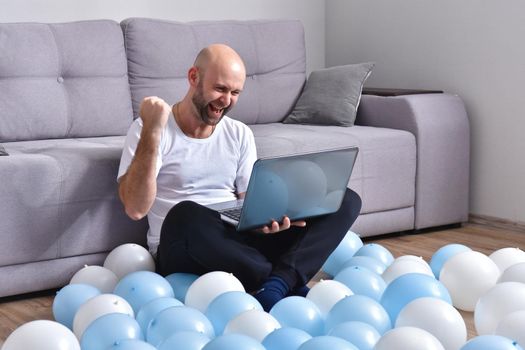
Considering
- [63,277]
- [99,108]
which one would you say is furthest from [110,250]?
[99,108]

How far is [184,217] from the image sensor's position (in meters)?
2.90

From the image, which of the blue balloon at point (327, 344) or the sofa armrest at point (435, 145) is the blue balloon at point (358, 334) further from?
the sofa armrest at point (435, 145)

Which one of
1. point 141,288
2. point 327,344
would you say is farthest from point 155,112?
point 327,344

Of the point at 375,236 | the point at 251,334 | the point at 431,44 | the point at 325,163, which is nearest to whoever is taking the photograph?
the point at 251,334

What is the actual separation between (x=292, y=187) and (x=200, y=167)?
16.5 inches

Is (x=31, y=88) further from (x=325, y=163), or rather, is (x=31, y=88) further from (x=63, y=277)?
(x=325, y=163)

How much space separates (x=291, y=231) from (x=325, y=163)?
311 millimetres

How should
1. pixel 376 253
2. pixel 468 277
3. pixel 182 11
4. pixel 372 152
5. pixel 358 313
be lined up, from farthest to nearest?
pixel 182 11
pixel 372 152
pixel 376 253
pixel 468 277
pixel 358 313

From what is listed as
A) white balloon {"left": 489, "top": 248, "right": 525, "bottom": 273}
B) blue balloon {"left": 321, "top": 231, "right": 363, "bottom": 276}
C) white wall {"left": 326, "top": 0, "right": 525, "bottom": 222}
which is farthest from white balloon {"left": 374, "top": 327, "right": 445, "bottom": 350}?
white wall {"left": 326, "top": 0, "right": 525, "bottom": 222}

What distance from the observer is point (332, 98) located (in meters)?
4.37

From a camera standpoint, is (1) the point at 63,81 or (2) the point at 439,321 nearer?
(2) the point at 439,321

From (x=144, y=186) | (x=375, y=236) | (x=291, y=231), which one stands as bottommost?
(x=375, y=236)

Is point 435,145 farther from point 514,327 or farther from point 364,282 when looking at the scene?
point 514,327

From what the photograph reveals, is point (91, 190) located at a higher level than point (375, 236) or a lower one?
higher
